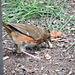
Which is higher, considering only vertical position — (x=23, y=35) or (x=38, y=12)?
(x=38, y=12)

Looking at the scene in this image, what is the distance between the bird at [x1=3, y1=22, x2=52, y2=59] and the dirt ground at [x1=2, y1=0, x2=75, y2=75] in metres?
0.27

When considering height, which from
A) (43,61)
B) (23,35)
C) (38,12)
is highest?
(38,12)

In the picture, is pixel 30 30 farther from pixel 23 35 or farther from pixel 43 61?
pixel 43 61

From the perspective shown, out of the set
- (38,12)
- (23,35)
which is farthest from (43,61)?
(38,12)

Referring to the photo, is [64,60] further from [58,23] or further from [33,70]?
[58,23]

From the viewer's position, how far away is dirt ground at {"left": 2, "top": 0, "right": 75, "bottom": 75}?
3.88 meters

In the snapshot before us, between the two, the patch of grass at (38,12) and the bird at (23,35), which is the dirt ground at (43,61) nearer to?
the bird at (23,35)

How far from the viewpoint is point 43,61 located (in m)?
4.31

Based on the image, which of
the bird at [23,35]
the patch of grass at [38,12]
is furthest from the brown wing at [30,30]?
the patch of grass at [38,12]

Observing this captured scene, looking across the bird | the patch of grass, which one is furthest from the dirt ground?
the patch of grass

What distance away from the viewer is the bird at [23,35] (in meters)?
4.37

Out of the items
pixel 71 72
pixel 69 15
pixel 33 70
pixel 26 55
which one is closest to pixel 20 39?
pixel 26 55

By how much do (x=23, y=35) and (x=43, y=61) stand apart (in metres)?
0.80

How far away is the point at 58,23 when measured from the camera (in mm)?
6137
